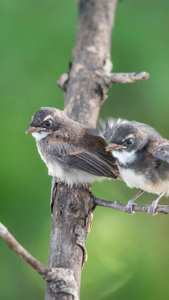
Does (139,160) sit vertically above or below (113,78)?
below

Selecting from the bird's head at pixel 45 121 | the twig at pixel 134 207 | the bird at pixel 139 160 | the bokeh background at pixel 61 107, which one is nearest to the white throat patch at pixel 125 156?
the bird at pixel 139 160

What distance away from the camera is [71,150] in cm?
286

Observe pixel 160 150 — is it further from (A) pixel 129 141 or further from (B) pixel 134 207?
(B) pixel 134 207

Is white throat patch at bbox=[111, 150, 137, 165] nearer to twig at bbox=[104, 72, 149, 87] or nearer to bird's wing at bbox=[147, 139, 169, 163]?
bird's wing at bbox=[147, 139, 169, 163]

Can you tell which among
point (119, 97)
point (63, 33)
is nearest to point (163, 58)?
point (119, 97)

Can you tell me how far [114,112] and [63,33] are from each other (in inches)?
42.8

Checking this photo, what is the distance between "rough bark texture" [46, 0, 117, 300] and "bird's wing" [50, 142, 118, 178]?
0.14m

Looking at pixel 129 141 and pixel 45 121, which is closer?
pixel 129 141

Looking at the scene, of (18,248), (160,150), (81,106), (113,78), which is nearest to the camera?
(18,248)

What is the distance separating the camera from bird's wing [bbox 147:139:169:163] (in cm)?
243

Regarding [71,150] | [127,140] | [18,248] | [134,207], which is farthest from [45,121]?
[18,248]

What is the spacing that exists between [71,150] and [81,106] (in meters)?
0.54

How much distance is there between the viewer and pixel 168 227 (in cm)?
361

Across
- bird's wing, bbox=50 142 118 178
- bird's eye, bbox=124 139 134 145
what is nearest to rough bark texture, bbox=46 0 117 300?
bird's wing, bbox=50 142 118 178
